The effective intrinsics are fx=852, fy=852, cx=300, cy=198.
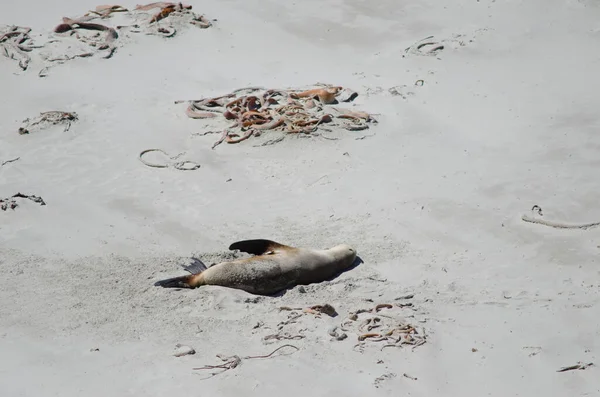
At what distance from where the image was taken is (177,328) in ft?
20.8

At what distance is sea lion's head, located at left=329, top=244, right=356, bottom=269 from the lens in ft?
23.8

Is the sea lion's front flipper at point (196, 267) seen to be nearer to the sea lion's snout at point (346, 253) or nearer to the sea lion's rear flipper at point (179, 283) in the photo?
the sea lion's rear flipper at point (179, 283)

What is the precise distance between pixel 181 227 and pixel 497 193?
120 inches

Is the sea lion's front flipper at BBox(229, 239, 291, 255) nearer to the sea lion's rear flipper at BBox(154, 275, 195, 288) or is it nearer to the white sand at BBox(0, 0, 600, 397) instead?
the white sand at BBox(0, 0, 600, 397)

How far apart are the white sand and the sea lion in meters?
0.12

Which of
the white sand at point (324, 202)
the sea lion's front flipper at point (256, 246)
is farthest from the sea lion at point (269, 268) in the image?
the white sand at point (324, 202)

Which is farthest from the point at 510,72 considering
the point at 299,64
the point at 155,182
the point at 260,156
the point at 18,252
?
the point at 18,252

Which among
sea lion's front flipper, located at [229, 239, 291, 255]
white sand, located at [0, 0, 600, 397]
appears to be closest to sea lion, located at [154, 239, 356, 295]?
sea lion's front flipper, located at [229, 239, 291, 255]

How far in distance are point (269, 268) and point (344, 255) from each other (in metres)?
0.71

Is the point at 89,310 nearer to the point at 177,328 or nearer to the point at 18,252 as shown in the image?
the point at 177,328

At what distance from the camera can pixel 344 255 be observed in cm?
729

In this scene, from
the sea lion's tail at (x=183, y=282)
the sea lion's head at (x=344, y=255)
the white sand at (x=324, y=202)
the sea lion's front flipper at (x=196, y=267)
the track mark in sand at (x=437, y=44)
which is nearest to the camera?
the white sand at (x=324, y=202)

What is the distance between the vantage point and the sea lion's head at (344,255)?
23.8 ft

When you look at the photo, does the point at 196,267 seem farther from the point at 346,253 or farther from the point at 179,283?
the point at 346,253
